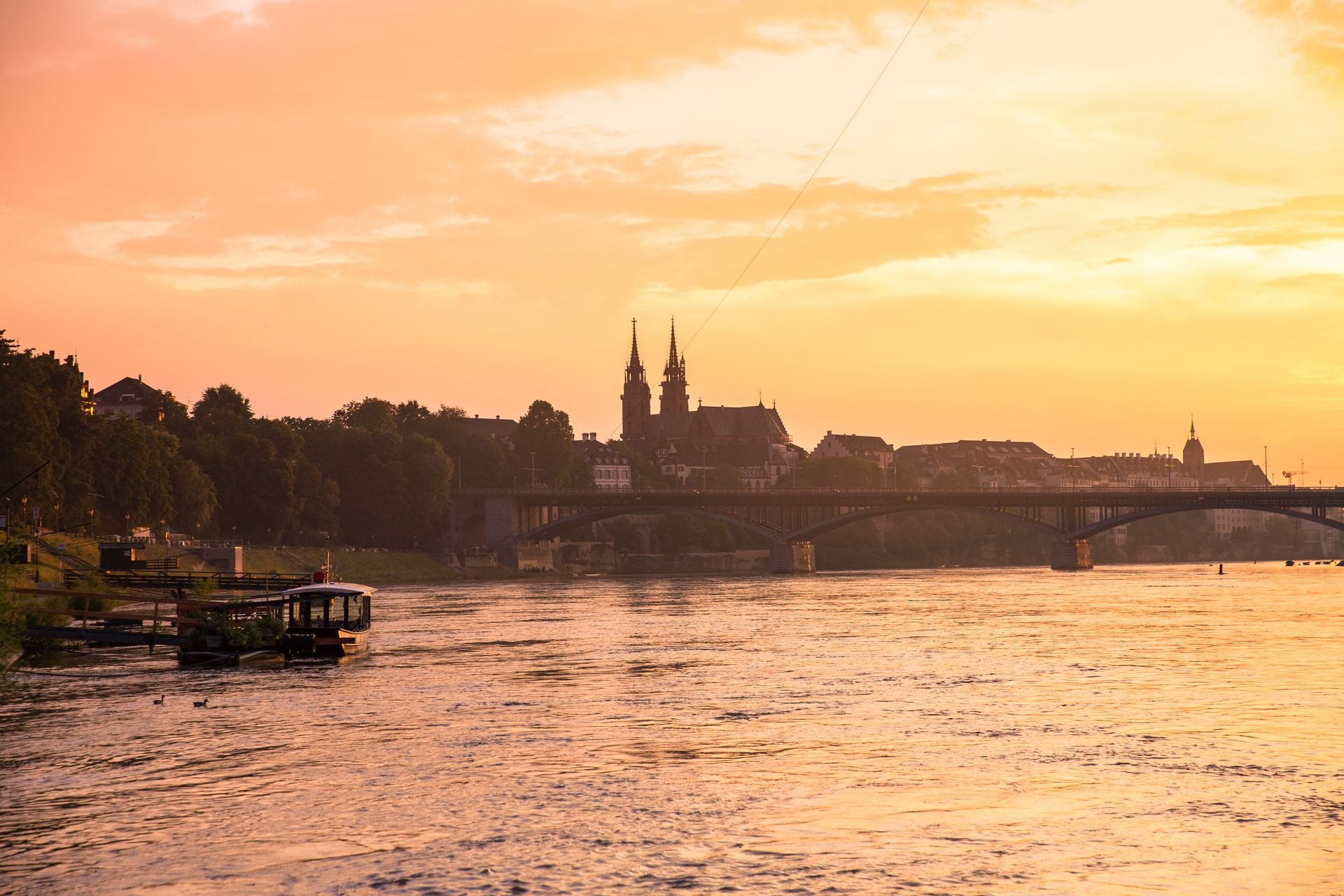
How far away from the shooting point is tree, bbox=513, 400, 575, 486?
18662 centimetres

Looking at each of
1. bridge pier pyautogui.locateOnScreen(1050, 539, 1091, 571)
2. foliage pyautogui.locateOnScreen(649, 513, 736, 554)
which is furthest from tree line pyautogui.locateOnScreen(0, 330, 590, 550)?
bridge pier pyautogui.locateOnScreen(1050, 539, 1091, 571)

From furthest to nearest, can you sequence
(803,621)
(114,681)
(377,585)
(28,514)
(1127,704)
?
(377,585) < (28,514) < (803,621) < (114,681) < (1127,704)

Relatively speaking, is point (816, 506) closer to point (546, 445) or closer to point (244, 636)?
point (546, 445)

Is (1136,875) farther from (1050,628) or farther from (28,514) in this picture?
(28,514)

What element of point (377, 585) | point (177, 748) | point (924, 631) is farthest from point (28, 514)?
point (177, 748)

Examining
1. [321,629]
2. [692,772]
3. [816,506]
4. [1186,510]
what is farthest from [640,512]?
[692,772]

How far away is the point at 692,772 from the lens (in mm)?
28234

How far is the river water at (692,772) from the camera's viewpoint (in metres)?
20.9

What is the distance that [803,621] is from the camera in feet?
242

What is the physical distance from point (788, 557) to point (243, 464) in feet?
186

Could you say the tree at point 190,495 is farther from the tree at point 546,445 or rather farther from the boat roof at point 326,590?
the tree at point 546,445

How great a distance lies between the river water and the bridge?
86.9 m

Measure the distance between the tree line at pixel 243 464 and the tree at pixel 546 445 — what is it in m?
0.17

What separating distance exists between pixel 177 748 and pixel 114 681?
47.7 ft
